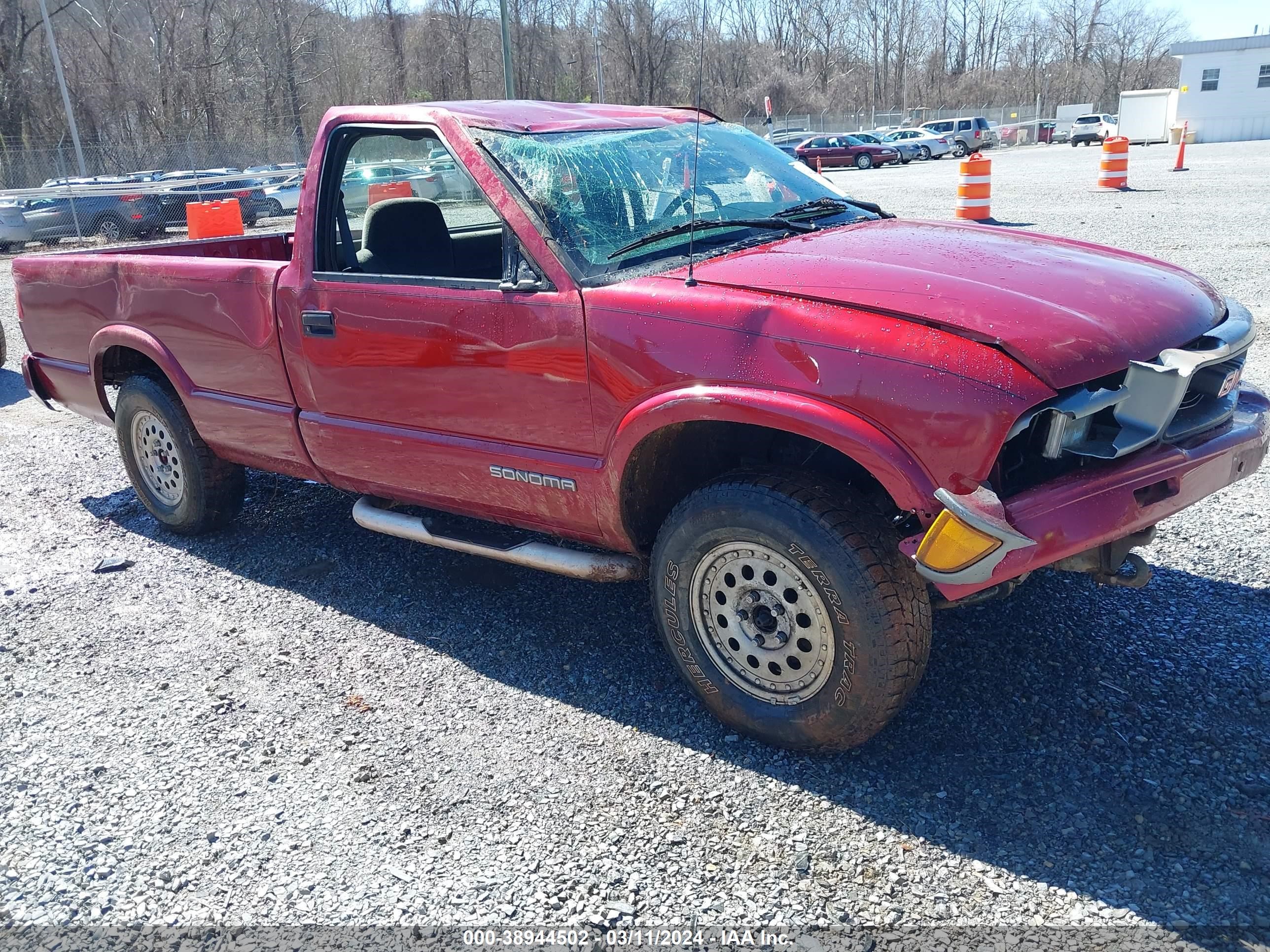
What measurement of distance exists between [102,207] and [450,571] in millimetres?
21196

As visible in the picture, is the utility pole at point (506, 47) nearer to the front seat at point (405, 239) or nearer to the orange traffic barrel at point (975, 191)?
the orange traffic barrel at point (975, 191)

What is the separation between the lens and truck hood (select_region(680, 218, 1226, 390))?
268 cm

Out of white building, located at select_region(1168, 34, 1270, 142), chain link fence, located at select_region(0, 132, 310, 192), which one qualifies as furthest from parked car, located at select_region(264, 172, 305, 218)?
white building, located at select_region(1168, 34, 1270, 142)

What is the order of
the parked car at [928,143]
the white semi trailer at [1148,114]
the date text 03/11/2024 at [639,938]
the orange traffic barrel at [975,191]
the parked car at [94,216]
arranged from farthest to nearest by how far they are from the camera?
the white semi trailer at [1148,114]
the parked car at [928,143]
the parked car at [94,216]
the orange traffic barrel at [975,191]
the date text 03/11/2024 at [639,938]

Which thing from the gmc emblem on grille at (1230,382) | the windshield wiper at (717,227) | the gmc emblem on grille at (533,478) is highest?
the windshield wiper at (717,227)

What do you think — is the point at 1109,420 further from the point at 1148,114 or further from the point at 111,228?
the point at 1148,114

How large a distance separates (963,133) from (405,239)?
155 ft

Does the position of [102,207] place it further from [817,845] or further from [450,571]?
[817,845]

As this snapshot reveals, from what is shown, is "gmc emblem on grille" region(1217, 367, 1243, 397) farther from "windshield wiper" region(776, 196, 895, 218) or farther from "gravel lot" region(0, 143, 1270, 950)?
"windshield wiper" region(776, 196, 895, 218)

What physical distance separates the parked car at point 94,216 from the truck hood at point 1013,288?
878 inches

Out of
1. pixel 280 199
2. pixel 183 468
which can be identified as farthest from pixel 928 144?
pixel 183 468

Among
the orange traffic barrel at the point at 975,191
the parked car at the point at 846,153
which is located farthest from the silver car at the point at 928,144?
the orange traffic barrel at the point at 975,191

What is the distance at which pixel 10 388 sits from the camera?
9.38 metres

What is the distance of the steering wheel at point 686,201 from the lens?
3.67 metres
